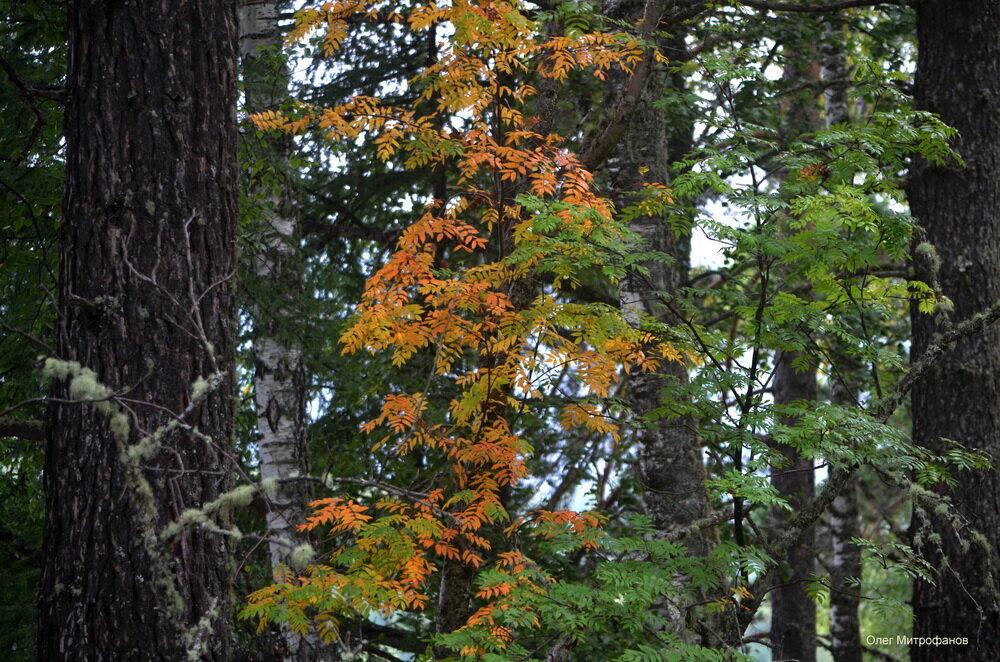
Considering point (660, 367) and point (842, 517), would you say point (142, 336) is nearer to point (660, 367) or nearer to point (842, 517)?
point (660, 367)

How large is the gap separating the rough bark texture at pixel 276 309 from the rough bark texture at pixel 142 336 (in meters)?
3.28

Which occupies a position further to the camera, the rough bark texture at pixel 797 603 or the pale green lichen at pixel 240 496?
the rough bark texture at pixel 797 603

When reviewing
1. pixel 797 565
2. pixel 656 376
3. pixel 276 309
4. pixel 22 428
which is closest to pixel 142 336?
pixel 22 428

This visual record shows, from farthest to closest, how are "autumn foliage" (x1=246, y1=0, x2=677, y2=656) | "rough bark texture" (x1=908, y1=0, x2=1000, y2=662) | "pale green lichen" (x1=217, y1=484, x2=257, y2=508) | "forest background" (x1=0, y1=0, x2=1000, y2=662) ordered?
1. "rough bark texture" (x1=908, y1=0, x2=1000, y2=662)
2. "autumn foliage" (x1=246, y1=0, x2=677, y2=656)
3. "forest background" (x1=0, y1=0, x2=1000, y2=662)
4. "pale green lichen" (x1=217, y1=484, x2=257, y2=508)

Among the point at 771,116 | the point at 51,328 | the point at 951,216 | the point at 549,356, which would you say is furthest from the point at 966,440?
the point at 51,328

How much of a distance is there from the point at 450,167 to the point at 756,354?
6.51 meters

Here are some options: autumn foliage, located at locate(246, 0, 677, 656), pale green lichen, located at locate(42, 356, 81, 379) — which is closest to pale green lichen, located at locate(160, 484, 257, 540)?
pale green lichen, located at locate(42, 356, 81, 379)

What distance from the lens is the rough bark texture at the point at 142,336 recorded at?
3.16 metres

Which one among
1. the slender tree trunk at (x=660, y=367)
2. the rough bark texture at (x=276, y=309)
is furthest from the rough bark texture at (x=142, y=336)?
the slender tree trunk at (x=660, y=367)

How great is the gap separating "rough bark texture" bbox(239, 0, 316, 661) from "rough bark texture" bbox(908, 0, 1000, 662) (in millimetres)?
4978

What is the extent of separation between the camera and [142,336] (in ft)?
11.0

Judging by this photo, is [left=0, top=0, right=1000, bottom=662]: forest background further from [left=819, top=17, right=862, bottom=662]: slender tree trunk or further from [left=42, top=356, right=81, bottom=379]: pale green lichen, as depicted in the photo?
[left=819, top=17, right=862, bottom=662]: slender tree trunk

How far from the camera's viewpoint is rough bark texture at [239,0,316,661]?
7.12 meters

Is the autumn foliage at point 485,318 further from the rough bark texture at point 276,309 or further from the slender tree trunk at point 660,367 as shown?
the slender tree trunk at point 660,367
